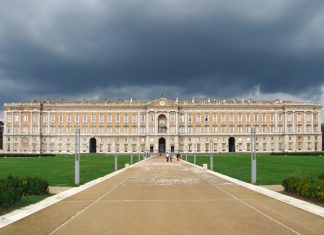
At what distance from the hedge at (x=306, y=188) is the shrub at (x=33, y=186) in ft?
31.5

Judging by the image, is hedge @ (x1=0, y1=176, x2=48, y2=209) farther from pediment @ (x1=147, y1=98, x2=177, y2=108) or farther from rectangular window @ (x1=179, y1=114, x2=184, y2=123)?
rectangular window @ (x1=179, y1=114, x2=184, y2=123)

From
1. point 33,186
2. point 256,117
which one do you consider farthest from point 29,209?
point 256,117

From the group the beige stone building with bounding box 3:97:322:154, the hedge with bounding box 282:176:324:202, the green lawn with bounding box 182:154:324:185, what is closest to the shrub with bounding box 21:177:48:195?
the hedge with bounding box 282:176:324:202

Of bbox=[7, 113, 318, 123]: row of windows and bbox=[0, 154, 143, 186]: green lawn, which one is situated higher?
bbox=[7, 113, 318, 123]: row of windows

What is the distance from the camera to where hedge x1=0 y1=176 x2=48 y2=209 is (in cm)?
1336

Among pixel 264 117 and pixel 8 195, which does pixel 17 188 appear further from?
pixel 264 117

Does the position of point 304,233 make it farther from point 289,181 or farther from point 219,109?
point 219,109

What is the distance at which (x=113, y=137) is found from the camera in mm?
128250

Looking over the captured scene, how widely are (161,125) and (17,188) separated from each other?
113m

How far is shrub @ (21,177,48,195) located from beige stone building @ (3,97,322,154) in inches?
4263

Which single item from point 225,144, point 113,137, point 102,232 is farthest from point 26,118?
point 102,232

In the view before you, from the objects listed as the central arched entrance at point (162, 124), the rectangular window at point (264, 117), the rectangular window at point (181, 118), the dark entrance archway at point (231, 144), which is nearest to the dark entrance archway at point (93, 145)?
the central arched entrance at point (162, 124)

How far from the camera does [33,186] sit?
17109 millimetres

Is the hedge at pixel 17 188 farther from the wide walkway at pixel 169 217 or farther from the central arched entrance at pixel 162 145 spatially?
the central arched entrance at pixel 162 145
